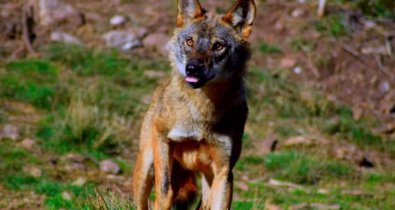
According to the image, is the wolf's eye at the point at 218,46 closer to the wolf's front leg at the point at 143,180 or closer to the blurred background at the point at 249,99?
the wolf's front leg at the point at 143,180

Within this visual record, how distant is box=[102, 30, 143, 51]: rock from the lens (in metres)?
14.6

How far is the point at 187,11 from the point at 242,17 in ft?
1.56

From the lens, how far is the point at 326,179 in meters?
11.8

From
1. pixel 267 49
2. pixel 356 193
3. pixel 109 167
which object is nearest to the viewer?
pixel 109 167

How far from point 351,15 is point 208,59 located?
1061 cm

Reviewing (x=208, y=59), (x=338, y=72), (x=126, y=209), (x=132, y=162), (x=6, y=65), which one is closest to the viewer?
(x=208, y=59)

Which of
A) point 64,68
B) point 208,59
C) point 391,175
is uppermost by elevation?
point 208,59

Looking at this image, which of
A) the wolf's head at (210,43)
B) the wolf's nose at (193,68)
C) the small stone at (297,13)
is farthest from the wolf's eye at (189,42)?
the small stone at (297,13)

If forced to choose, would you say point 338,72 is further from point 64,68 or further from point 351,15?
point 64,68

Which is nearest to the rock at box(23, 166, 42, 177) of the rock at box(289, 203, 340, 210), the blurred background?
the blurred background

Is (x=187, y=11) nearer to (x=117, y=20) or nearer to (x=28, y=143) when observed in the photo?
(x=28, y=143)

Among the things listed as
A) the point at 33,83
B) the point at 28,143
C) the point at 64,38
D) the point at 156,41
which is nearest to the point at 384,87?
the point at 156,41

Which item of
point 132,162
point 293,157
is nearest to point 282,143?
point 293,157

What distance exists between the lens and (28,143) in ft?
35.9
